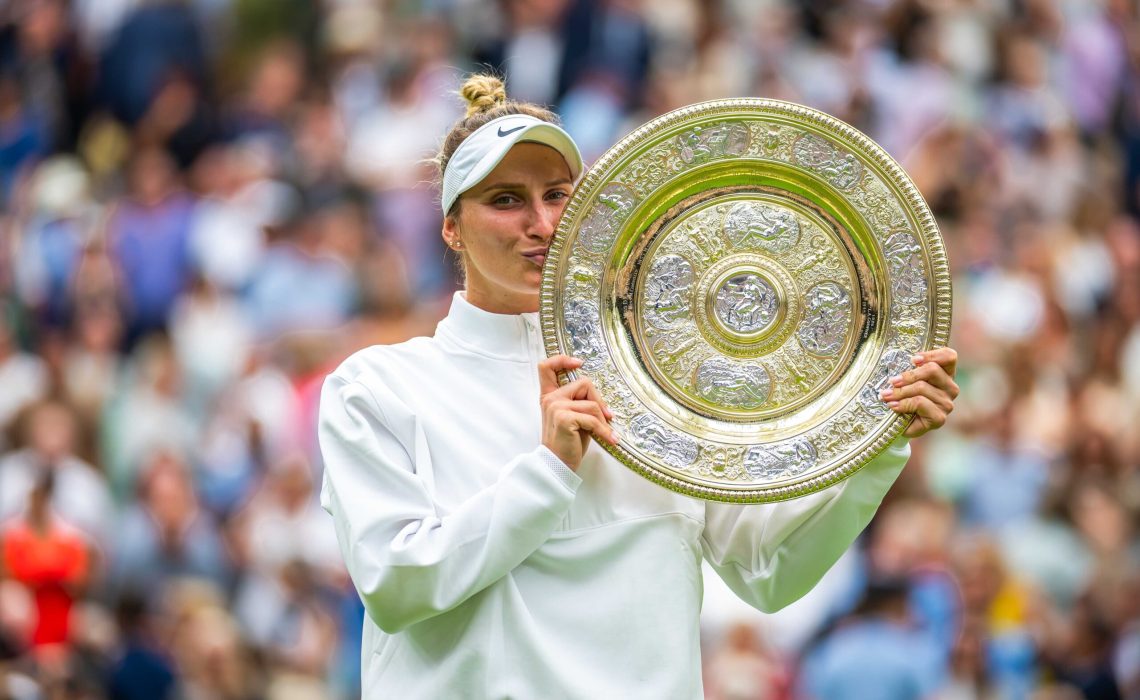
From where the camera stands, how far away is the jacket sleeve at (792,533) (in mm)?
3748

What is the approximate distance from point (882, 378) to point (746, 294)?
1.11ft

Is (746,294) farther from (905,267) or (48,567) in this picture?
(48,567)

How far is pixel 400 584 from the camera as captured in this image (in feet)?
11.6

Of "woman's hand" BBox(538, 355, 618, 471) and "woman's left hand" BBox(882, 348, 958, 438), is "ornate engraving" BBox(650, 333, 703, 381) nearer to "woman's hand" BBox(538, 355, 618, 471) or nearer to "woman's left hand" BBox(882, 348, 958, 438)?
"woman's hand" BBox(538, 355, 618, 471)

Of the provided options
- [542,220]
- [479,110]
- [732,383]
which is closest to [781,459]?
[732,383]

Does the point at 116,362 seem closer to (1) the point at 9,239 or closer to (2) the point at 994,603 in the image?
(1) the point at 9,239

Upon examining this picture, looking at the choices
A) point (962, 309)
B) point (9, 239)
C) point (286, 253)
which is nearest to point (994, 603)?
point (962, 309)

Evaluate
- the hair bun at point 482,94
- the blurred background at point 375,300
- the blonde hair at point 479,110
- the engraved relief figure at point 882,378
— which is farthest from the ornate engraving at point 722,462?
the blurred background at point 375,300

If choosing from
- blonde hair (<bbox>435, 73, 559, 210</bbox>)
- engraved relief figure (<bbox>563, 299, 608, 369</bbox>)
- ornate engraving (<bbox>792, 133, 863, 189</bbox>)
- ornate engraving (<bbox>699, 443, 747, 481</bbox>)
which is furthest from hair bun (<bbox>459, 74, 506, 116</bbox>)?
ornate engraving (<bbox>699, 443, 747, 481</bbox>)

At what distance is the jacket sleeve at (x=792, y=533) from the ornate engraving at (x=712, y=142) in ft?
2.20

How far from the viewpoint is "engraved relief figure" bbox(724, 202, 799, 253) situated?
385 centimetres

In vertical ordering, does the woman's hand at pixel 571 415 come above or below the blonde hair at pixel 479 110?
below

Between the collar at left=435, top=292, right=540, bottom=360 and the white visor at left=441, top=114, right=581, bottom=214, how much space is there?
0.24m

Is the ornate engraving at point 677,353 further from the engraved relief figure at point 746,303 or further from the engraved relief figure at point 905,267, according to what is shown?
the engraved relief figure at point 905,267
